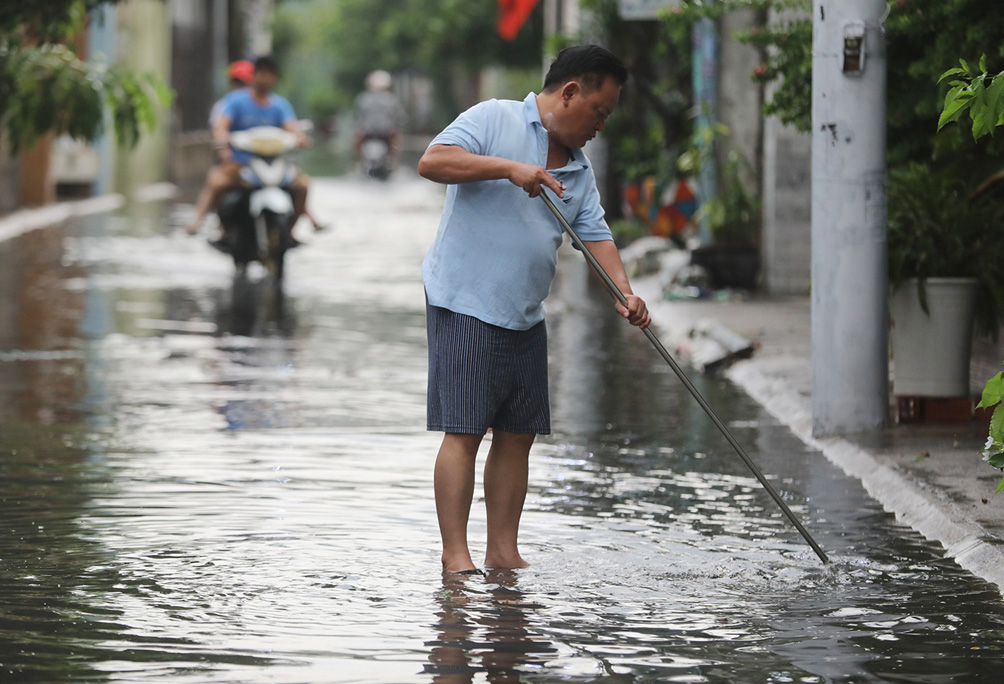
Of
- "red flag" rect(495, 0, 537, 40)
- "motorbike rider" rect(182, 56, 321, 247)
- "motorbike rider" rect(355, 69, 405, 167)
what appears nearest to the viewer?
"motorbike rider" rect(182, 56, 321, 247)

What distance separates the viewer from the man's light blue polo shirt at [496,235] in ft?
19.5

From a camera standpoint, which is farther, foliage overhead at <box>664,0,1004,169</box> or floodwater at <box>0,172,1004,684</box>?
foliage overhead at <box>664,0,1004,169</box>

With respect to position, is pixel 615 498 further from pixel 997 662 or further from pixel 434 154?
pixel 997 662

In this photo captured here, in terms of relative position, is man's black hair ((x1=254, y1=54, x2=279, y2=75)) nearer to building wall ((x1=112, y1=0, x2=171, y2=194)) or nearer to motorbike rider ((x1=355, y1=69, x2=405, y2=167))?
building wall ((x1=112, y1=0, x2=171, y2=194))

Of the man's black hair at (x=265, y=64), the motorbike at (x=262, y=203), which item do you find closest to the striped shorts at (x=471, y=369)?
the man's black hair at (x=265, y=64)

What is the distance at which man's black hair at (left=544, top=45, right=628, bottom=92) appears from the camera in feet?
19.5

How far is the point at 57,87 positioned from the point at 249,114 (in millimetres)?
2470

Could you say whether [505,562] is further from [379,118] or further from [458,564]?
[379,118]

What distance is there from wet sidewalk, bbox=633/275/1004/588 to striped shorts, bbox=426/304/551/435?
158cm

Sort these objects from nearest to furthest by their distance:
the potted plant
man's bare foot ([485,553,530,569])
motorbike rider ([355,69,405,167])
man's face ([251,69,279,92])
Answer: man's bare foot ([485,553,530,569])
the potted plant
man's face ([251,69,279,92])
motorbike rider ([355,69,405,167])

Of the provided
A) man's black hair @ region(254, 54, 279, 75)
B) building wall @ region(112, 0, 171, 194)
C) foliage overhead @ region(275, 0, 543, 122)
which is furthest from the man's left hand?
foliage overhead @ region(275, 0, 543, 122)

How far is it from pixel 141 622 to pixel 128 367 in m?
6.27

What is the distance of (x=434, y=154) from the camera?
579 cm

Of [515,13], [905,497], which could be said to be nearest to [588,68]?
[905,497]
